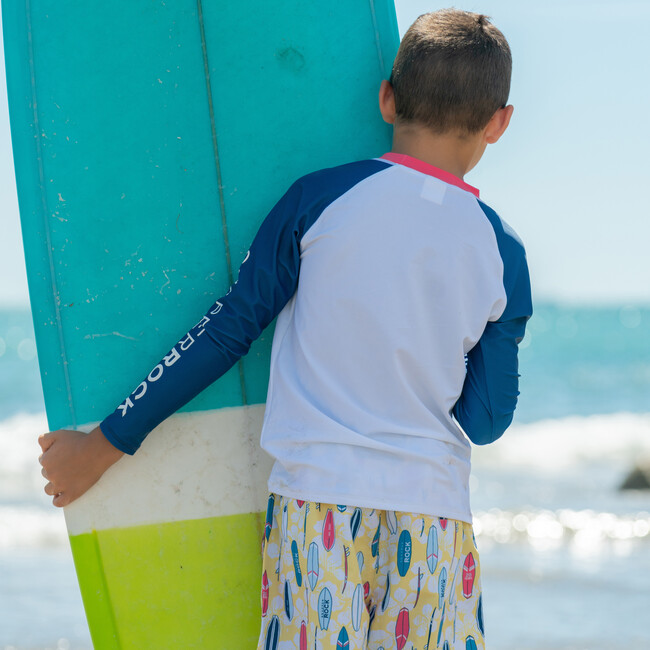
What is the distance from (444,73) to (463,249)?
33 cm

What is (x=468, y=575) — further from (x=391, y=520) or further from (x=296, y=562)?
(x=296, y=562)

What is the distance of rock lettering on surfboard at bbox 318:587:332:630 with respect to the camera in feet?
4.14

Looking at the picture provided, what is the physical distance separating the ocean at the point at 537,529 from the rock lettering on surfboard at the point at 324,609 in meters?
2.50

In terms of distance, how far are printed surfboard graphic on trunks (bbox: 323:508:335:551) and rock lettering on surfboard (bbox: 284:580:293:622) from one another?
0.10 metres

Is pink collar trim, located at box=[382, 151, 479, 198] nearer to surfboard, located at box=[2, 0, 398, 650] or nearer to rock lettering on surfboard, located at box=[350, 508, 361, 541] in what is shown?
surfboard, located at box=[2, 0, 398, 650]

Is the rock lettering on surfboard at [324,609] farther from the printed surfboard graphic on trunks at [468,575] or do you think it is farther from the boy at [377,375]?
the printed surfboard graphic on trunks at [468,575]

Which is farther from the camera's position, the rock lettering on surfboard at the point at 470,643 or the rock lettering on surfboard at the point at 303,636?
the rock lettering on surfboard at the point at 470,643

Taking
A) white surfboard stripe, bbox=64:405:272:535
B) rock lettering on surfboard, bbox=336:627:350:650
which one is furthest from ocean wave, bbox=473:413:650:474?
rock lettering on surfboard, bbox=336:627:350:650

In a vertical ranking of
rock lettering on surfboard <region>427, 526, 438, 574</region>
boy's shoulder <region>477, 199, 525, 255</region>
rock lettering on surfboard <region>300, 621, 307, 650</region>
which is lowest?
rock lettering on surfboard <region>300, 621, 307, 650</region>

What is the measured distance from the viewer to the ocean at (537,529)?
3.65m

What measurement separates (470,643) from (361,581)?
0.81 feet

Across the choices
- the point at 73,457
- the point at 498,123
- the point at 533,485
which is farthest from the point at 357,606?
the point at 533,485

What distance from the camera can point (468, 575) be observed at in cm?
142

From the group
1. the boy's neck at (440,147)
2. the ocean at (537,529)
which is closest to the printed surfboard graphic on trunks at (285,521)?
the boy's neck at (440,147)
